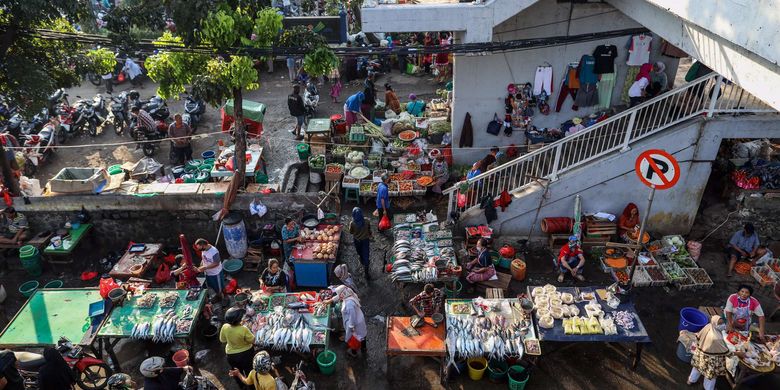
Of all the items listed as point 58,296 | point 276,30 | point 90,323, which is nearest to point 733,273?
point 276,30

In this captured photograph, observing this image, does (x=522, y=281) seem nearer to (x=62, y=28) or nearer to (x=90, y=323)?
(x=90, y=323)

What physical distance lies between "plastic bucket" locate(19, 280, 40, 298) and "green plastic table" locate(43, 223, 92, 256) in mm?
722

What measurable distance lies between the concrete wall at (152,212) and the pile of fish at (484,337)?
4854mm

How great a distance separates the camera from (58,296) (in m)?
9.82

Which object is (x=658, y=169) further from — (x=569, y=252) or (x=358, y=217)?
(x=358, y=217)

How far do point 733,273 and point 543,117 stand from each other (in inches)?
239

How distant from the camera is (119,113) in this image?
60.1 ft

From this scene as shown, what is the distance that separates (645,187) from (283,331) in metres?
8.75

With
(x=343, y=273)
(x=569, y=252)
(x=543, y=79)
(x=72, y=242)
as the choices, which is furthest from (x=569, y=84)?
(x=72, y=242)

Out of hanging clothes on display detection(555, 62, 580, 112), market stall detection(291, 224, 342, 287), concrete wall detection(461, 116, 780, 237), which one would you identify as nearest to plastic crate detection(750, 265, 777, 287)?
concrete wall detection(461, 116, 780, 237)

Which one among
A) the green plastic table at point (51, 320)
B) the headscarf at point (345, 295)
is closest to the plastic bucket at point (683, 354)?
the headscarf at point (345, 295)

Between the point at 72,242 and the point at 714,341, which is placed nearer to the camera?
the point at 714,341

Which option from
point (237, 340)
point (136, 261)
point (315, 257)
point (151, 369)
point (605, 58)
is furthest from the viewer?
point (605, 58)

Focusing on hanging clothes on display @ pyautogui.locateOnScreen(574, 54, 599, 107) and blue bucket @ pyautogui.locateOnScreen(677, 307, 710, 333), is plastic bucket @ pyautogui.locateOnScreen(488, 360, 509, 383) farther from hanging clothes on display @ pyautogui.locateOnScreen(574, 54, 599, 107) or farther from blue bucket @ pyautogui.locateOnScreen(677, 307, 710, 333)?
hanging clothes on display @ pyautogui.locateOnScreen(574, 54, 599, 107)
